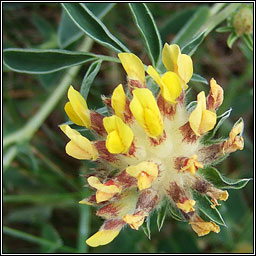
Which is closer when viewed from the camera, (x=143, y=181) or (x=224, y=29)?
(x=143, y=181)

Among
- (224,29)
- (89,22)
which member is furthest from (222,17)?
(89,22)

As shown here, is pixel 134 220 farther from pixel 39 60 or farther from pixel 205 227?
pixel 39 60

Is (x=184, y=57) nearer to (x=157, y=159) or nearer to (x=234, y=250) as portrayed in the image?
(x=157, y=159)

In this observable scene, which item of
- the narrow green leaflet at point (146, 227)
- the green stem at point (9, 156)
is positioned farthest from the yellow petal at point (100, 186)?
the green stem at point (9, 156)

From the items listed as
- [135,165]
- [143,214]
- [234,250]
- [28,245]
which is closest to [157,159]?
[135,165]

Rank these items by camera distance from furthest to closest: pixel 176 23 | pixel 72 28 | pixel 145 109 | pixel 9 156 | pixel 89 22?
pixel 176 23, pixel 9 156, pixel 72 28, pixel 89 22, pixel 145 109

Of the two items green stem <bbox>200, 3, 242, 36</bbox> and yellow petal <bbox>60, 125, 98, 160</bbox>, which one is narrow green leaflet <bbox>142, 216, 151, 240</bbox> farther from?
green stem <bbox>200, 3, 242, 36</bbox>

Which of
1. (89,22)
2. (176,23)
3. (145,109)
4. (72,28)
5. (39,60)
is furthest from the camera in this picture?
(176,23)

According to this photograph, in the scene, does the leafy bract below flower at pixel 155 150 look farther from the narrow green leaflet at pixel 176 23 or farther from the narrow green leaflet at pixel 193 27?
the narrow green leaflet at pixel 176 23
